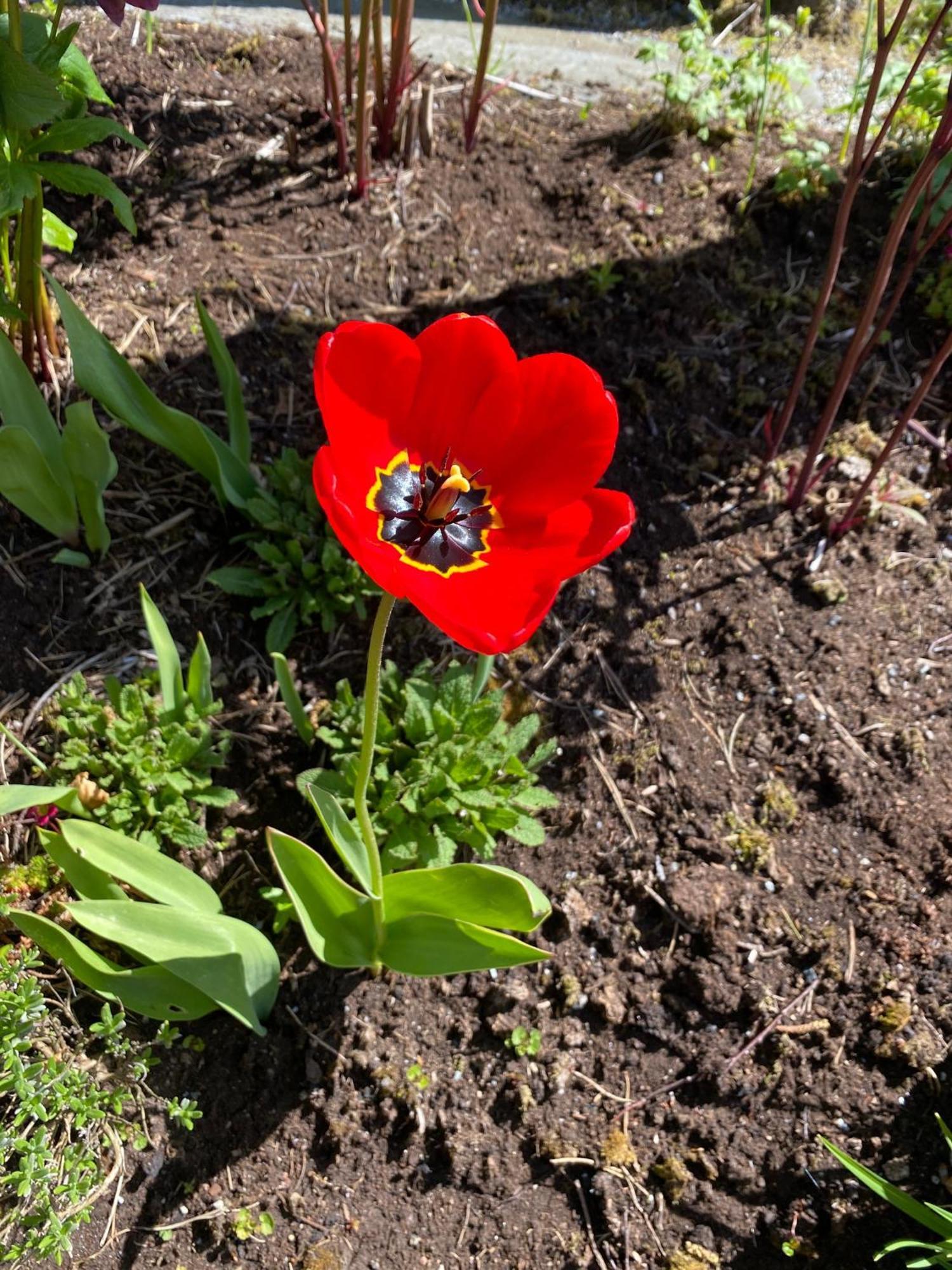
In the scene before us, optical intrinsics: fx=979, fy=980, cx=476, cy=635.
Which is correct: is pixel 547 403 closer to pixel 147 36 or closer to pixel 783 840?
pixel 783 840

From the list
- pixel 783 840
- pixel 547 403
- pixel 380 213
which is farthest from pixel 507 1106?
pixel 380 213

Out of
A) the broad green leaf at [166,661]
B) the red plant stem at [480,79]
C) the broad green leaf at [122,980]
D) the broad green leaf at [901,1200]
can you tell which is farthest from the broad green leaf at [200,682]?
the red plant stem at [480,79]

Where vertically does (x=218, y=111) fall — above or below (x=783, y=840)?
above

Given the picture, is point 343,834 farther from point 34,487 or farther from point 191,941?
point 34,487

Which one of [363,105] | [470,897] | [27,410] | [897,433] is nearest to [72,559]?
[27,410]

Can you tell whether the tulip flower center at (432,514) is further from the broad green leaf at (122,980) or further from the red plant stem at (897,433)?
the red plant stem at (897,433)

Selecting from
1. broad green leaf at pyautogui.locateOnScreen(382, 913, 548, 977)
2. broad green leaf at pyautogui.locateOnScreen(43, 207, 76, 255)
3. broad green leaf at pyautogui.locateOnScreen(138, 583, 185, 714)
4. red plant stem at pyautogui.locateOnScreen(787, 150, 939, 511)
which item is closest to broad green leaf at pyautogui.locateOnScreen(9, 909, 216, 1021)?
broad green leaf at pyautogui.locateOnScreen(382, 913, 548, 977)
